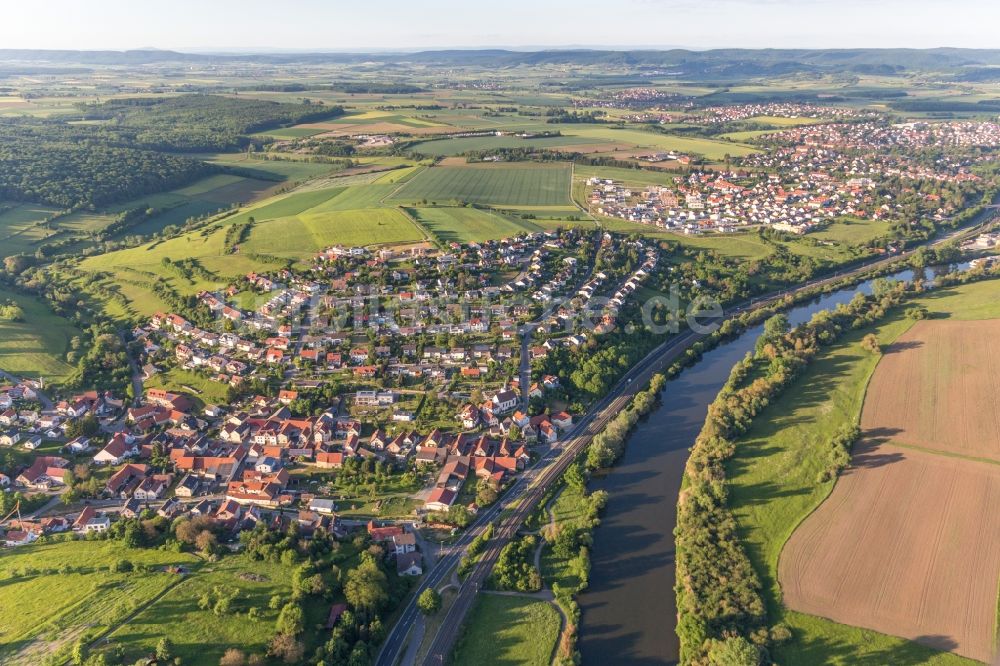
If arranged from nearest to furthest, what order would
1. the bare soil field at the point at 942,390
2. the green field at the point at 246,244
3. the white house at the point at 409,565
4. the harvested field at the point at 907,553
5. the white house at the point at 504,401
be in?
the harvested field at the point at 907,553
the white house at the point at 409,565
the bare soil field at the point at 942,390
the white house at the point at 504,401
the green field at the point at 246,244

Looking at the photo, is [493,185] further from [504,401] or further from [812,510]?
[812,510]

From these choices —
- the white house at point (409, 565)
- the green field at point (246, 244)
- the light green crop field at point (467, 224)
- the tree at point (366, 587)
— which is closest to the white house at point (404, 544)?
the white house at point (409, 565)

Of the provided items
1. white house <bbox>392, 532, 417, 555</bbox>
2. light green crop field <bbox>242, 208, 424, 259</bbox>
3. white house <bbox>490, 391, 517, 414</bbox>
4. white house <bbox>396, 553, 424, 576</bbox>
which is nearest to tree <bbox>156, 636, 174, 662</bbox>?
white house <bbox>396, 553, 424, 576</bbox>

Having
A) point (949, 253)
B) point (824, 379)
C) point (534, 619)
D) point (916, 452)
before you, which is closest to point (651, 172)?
point (949, 253)

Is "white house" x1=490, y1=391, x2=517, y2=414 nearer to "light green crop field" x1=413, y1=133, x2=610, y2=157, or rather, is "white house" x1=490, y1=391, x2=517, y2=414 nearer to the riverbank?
the riverbank

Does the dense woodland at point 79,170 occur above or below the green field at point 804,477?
above

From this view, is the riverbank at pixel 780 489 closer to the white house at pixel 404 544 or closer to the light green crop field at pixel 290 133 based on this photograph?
the white house at pixel 404 544

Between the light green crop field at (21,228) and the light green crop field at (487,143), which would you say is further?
the light green crop field at (487,143)
